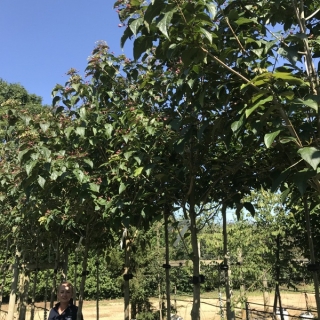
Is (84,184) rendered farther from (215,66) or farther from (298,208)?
(298,208)

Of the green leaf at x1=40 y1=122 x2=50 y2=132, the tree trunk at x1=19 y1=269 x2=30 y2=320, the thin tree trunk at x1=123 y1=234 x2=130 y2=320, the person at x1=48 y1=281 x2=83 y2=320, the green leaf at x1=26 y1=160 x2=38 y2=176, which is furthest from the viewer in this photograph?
the tree trunk at x1=19 y1=269 x2=30 y2=320

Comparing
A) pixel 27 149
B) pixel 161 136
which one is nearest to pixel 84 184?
pixel 27 149

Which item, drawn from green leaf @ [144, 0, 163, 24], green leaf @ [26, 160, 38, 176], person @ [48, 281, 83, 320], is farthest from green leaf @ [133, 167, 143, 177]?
person @ [48, 281, 83, 320]

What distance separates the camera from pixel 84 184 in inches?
100

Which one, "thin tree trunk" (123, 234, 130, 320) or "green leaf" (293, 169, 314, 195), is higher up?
"green leaf" (293, 169, 314, 195)

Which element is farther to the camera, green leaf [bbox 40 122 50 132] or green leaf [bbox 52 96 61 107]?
green leaf [bbox 52 96 61 107]

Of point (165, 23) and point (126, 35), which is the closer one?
point (165, 23)

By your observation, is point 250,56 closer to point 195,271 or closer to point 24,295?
point 195,271

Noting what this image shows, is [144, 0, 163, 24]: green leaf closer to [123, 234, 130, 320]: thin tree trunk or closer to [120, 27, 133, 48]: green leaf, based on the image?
[120, 27, 133, 48]: green leaf

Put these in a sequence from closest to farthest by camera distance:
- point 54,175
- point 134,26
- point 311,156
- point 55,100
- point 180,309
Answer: point 311,156 → point 134,26 → point 54,175 → point 55,100 → point 180,309

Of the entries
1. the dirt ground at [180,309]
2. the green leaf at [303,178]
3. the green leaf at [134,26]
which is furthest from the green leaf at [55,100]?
the dirt ground at [180,309]

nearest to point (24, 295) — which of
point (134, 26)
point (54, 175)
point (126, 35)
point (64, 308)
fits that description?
point (64, 308)

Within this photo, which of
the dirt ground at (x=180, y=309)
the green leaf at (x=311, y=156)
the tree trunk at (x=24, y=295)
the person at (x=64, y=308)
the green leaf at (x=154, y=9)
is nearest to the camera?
the green leaf at (x=311, y=156)

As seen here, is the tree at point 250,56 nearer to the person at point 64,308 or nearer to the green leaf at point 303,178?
the green leaf at point 303,178
